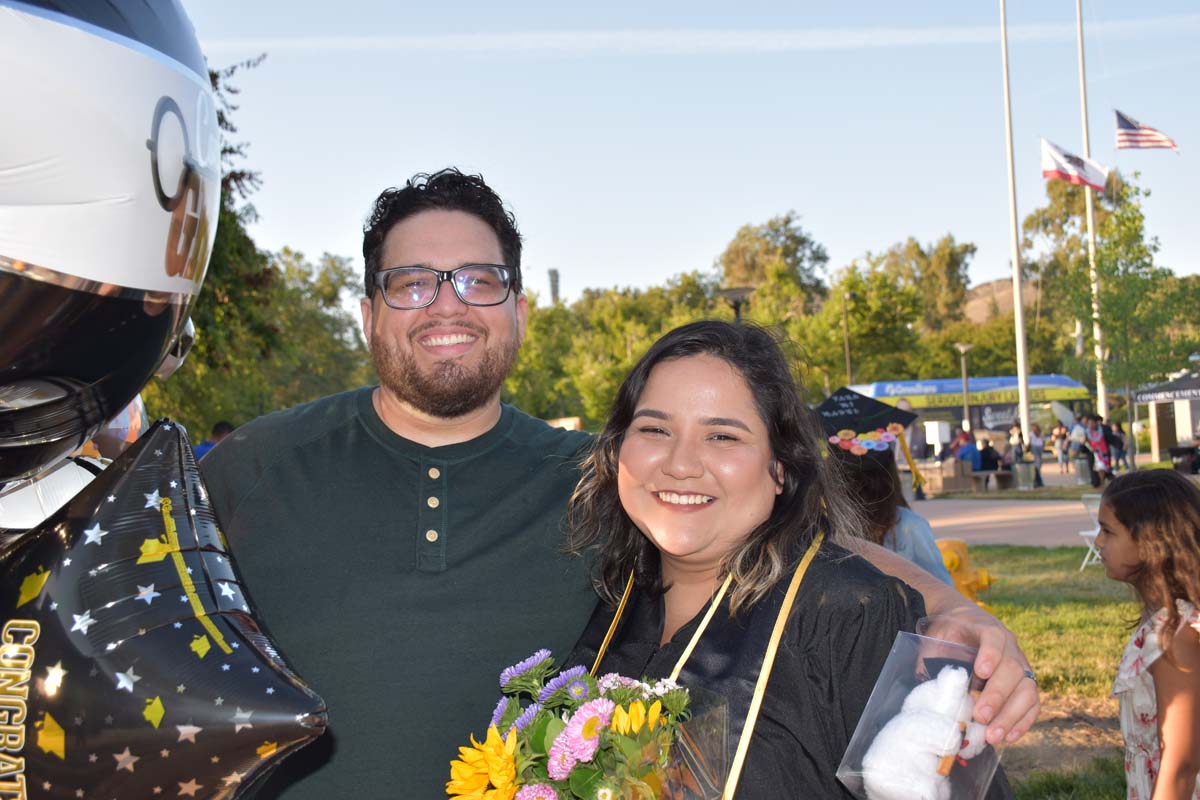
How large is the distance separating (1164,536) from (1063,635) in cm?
518

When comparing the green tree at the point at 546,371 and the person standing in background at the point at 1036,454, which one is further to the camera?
the green tree at the point at 546,371

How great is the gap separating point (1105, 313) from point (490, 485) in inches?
1193

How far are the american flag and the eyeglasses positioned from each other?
28.4 meters

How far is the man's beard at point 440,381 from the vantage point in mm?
2607

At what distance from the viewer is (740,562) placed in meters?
2.19

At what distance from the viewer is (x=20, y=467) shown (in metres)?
1.70

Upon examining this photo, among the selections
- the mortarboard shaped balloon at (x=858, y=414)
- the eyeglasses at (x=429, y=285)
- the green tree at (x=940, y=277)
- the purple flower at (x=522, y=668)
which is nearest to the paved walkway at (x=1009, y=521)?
the mortarboard shaped balloon at (x=858, y=414)

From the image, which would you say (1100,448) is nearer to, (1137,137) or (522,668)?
(1137,137)

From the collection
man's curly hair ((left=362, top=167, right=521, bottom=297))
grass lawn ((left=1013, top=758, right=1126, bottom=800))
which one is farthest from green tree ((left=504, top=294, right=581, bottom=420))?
man's curly hair ((left=362, top=167, right=521, bottom=297))

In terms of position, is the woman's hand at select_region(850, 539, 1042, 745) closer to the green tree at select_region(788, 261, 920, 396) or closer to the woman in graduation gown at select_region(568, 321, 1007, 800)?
the woman in graduation gown at select_region(568, 321, 1007, 800)

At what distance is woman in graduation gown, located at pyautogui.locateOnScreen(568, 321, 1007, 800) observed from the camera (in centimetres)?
195

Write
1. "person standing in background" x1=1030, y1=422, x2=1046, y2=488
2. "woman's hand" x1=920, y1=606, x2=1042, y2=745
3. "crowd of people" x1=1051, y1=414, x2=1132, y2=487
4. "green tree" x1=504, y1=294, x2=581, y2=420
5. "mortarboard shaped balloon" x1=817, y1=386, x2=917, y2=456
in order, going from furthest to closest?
"green tree" x1=504, y1=294, x2=581, y2=420 → "person standing in background" x1=1030, y1=422, x2=1046, y2=488 → "crowd of people" x1=1051, y1=414, x2=1132, y2=487 → "mortarboard shaped balloon" x1=817, y1=386, x2=917, y2=456 → "woman's hand" x1=920, y1=606, x2=1042, y2=745

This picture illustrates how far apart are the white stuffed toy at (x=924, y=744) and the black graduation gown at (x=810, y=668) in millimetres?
219

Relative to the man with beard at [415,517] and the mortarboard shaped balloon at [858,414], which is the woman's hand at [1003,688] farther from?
the mortarboard shaped balloon at [858,414]
